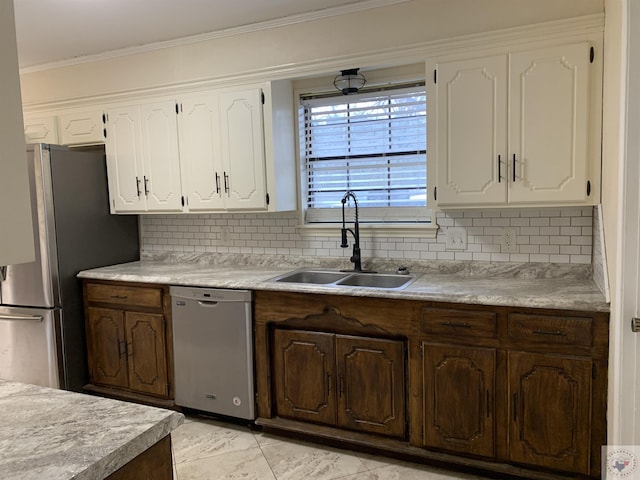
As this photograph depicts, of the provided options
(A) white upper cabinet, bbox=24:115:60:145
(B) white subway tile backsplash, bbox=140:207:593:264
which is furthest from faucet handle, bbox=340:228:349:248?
(A) white upper cabinet, bbox=24:115:60:145

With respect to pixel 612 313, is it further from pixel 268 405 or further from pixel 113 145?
pixel 113 145

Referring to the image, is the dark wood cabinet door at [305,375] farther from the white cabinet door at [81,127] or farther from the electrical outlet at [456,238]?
the white cabinet door at [81,127]

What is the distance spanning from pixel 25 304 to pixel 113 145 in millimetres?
1260

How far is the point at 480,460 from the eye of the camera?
233cm

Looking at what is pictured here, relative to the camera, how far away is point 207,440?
2793 millimetres

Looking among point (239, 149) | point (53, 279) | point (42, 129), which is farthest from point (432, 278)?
point (42, 129)

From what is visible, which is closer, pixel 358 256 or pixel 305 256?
pixel 358 256

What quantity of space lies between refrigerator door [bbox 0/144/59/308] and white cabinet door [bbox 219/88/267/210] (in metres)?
1.17

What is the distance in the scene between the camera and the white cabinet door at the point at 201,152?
123 inches

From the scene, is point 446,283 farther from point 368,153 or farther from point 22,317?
point 22,317

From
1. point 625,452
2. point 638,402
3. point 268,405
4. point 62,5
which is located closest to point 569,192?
point 638,402

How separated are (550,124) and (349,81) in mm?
1248

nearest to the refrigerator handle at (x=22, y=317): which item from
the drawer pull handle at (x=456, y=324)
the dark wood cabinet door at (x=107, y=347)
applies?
the dark wood cabinet door at (x=107, y=347)

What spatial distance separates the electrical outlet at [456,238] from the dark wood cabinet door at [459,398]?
2.49 feet
